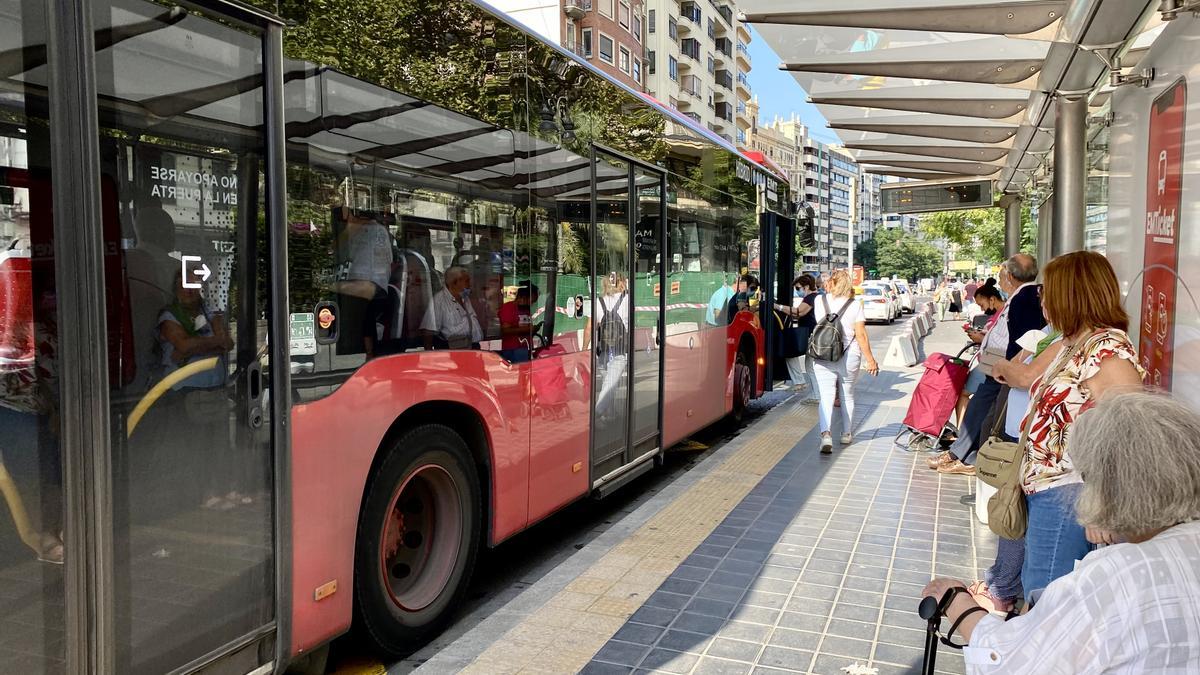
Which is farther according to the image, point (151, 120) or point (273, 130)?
point (273, 130)

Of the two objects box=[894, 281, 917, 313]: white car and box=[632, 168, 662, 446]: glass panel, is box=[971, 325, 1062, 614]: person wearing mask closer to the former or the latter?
box=[632, 168, 662, 446]: glass panel

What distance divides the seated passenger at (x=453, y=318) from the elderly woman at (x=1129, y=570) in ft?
9.37

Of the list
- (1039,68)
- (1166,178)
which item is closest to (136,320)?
(1166,178)

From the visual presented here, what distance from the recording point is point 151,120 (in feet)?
9.62

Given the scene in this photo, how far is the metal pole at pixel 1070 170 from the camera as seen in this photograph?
754 centimetres

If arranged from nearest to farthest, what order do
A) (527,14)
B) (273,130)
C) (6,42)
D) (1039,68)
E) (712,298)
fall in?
(6,42), (273,130), (1039,68), (712,298), (527,14)

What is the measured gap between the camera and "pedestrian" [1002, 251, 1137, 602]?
10.8 feet

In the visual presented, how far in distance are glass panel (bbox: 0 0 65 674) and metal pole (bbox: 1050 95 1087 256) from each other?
7.43 meters

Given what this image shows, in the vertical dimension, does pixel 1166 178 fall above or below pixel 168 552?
above

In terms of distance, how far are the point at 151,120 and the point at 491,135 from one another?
2.17 m

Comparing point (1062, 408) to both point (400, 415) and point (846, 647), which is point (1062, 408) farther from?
point (400, 415)

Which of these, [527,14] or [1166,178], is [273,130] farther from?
[527,14]

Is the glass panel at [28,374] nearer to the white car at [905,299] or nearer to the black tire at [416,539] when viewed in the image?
the black tire at [416,539]

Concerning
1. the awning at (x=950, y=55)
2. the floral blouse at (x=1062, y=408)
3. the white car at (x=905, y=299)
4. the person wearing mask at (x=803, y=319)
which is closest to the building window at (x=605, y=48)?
the white car at (x=905, y=299)
